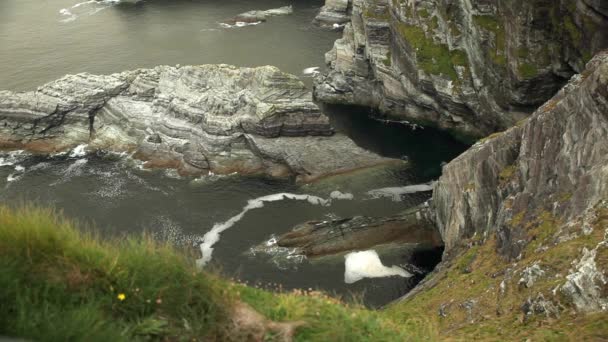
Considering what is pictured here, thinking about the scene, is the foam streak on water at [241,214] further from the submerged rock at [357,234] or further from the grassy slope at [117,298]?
the grassy slope at [117,298]

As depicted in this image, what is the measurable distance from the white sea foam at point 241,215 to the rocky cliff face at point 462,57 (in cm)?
2317

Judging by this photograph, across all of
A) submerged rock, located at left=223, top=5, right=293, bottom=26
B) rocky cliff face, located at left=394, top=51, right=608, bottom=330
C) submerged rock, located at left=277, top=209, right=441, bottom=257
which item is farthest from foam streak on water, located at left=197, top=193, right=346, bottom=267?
submerged rock, located at left=223, top=5, right=293, bottom=26

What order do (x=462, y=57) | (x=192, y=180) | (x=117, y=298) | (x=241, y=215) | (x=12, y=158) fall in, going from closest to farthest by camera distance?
(x=117, y=298)
(x=241, y=215)
(x=192, y=180)
(x=12, y=158)
(x=462, y=57)

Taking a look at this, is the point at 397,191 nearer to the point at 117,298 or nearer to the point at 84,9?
the point at 117,298

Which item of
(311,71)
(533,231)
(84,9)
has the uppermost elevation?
A: (84,9)

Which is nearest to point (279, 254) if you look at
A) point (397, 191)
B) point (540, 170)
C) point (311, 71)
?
point (397, 191)

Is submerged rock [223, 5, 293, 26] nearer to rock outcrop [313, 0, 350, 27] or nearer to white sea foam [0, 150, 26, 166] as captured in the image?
rock outcrop [313, 0, 350, 27]

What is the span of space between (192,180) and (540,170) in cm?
3850

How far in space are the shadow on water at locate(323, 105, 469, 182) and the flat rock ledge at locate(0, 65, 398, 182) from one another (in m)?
3.23

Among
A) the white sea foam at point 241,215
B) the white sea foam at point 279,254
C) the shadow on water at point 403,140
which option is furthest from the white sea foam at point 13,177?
the shadow on water at point 403,140

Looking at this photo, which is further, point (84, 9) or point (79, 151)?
point (84, 9)

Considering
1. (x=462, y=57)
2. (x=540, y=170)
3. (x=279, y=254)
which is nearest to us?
(x=540, y=170)

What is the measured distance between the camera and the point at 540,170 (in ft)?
95.0

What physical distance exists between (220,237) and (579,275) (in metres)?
34.8
